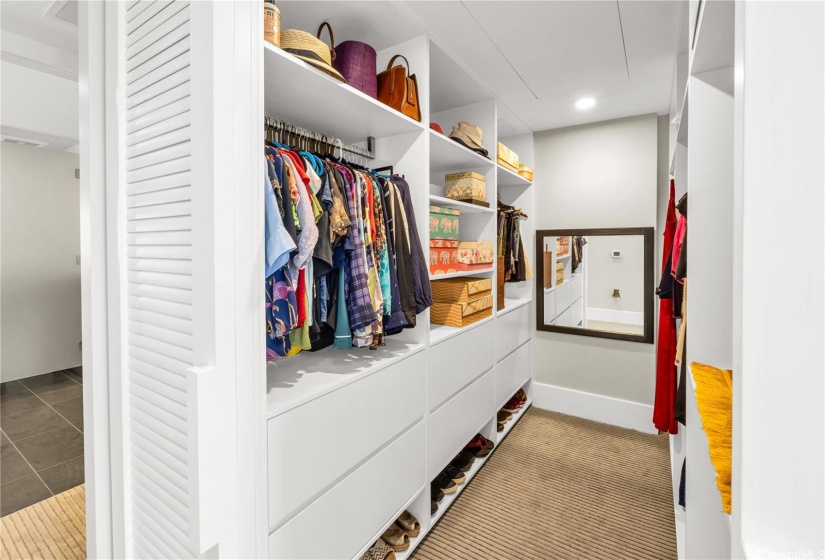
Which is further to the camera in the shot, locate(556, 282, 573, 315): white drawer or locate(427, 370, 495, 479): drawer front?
locate(556, 282, 573, 315): white drawer

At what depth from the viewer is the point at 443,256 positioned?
204cm

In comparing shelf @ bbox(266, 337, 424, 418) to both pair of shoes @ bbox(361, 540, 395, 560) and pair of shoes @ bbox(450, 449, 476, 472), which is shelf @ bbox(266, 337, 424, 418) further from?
pair of shoes @ bbox(450, 449, 476, 472)

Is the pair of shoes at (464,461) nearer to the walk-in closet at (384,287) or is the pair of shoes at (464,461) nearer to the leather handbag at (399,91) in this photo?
the walk-in closet at (384,287)

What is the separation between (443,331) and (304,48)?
4.71ft

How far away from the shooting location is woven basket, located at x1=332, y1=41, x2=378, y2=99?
1.52 metres

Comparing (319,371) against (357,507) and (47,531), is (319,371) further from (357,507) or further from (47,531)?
(47,531)

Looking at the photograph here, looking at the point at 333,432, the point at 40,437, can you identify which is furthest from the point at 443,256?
the point at 40,437

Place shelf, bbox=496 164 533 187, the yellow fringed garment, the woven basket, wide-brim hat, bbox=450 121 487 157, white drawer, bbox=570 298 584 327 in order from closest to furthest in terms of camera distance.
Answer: the yellow fringed garment
the woven basket
wide-brim hat, bbox=450 121 487 157
shelf, bbox=496 164 533 187
white drawer, bbox=570 298 584 327

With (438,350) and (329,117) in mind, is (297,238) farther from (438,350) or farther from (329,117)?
(438,350)

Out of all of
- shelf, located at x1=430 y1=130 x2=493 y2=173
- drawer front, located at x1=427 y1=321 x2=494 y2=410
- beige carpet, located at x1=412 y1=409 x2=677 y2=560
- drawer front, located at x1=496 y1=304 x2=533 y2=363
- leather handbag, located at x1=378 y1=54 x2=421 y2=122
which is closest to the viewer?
leather handbag, located at x1=378 y1=54 x2=421 y2=122

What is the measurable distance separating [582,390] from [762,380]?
3.10 meters

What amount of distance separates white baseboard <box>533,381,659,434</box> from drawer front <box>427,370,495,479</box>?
3.24ft

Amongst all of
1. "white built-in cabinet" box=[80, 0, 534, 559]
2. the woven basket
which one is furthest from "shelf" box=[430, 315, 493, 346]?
the woven basket

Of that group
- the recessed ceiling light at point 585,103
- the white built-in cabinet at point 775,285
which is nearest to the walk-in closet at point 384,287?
the white built-in cabinet at point 775,285
